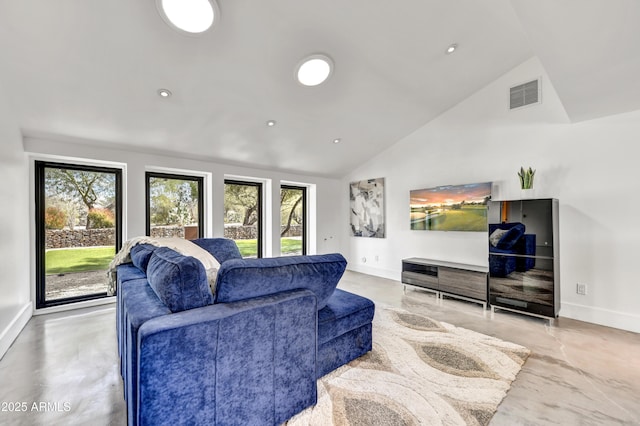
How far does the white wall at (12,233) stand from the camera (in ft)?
7.30

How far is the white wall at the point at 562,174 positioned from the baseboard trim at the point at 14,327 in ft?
16.0

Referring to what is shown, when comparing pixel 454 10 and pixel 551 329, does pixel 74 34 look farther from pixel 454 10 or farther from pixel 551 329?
pixel 551 329

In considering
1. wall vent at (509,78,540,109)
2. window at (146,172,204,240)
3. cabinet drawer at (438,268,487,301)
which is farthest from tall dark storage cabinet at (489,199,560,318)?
window at (146,172,204,240)

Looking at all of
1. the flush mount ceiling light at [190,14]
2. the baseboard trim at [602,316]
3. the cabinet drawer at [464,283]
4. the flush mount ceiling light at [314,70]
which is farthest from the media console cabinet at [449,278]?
the flush mount ceiling light at [190,14]

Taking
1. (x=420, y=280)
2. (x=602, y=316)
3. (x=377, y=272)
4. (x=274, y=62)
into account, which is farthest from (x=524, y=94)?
(x=377, y=272)

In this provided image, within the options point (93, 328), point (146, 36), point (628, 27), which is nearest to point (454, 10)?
point (628, 27)

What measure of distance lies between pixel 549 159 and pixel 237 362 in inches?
156

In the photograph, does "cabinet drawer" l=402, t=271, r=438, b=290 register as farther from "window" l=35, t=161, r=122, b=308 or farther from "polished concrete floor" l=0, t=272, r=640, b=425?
"window" l=35, t=161, r=122, b=308

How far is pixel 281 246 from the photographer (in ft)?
16.6

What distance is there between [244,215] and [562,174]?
4574mm

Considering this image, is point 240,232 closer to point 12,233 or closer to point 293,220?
point 293,220

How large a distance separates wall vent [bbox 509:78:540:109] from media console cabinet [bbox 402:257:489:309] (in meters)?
2.18

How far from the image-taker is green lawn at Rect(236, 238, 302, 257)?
464 cm

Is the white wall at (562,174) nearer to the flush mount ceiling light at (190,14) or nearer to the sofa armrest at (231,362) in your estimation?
the sofa armrest at (231,362)
